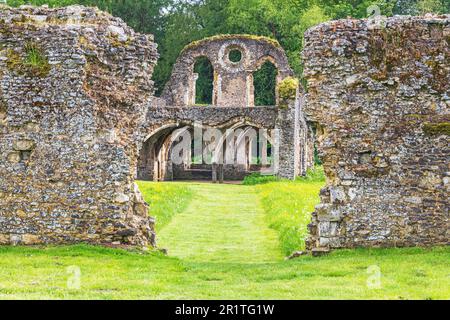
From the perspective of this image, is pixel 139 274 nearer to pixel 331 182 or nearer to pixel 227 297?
pixel 227 297

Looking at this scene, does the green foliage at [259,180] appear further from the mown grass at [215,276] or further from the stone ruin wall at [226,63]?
Answer: the mown grass at [215,276]

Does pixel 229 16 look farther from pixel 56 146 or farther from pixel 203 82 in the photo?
pixel 56 146

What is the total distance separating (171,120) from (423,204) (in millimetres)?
23314

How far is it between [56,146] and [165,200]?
35.8ft

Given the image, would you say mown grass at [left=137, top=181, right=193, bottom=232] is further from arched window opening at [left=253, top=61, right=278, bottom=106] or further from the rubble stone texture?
arched window opening at [left=253, top=61, right=278, bottom=106]

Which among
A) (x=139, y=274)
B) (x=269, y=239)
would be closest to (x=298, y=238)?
(x=269, y=239)

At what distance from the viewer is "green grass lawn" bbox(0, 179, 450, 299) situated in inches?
372

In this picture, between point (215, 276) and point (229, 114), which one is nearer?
point (215, 276)

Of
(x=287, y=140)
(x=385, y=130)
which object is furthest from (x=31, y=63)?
(x=287, y=140)

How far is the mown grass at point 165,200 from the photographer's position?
20.0m

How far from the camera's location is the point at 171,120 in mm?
35438

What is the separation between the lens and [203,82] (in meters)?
55.0

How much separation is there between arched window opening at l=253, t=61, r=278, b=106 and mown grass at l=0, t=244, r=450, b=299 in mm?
40228
